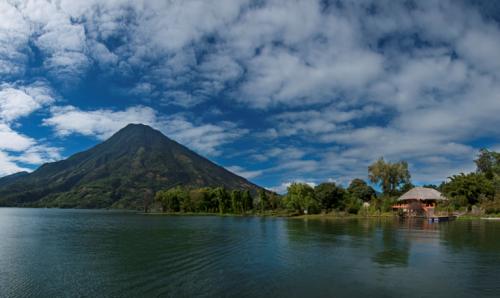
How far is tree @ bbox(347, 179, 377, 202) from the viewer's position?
103625 millimetres

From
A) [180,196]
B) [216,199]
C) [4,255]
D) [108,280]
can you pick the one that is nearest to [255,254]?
[108,280]

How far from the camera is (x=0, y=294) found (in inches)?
632

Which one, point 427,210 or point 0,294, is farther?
point 427,210

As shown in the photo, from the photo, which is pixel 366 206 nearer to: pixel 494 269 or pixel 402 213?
pixel 402 213

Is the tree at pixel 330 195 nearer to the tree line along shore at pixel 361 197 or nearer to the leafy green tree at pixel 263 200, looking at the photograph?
the tree line along shore at pixel 361 197

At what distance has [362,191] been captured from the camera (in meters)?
104

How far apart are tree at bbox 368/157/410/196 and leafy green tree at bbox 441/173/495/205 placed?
18.4 m

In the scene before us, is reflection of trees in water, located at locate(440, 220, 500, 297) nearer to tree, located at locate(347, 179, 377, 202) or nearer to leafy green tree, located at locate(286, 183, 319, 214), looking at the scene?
leafy green tree, located at locate(286, 183, 319, 214)

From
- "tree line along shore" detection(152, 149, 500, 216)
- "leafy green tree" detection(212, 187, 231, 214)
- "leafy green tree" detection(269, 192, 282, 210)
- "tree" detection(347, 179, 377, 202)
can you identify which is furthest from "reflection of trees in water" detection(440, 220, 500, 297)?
"leafy green tree" detection(212, 187, 231, 214)

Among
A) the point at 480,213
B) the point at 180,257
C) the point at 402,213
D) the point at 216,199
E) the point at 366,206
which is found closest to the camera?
the point at 180,257

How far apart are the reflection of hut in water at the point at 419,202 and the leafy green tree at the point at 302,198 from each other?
21.7m

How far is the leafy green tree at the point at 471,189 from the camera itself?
82500 mm

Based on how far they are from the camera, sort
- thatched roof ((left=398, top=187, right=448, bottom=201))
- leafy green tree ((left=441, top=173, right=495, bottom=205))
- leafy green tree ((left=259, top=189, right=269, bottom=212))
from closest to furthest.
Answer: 1. leafy green tree ((left=441, top=173, right=495, bottom=205))
2. thatched roof ((left=398, top=187, right=448, bottom=201))
3. leafy green tree ((left=259, top=189, right=269, bottom=212))

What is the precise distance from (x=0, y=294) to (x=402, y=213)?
87.6 meters
